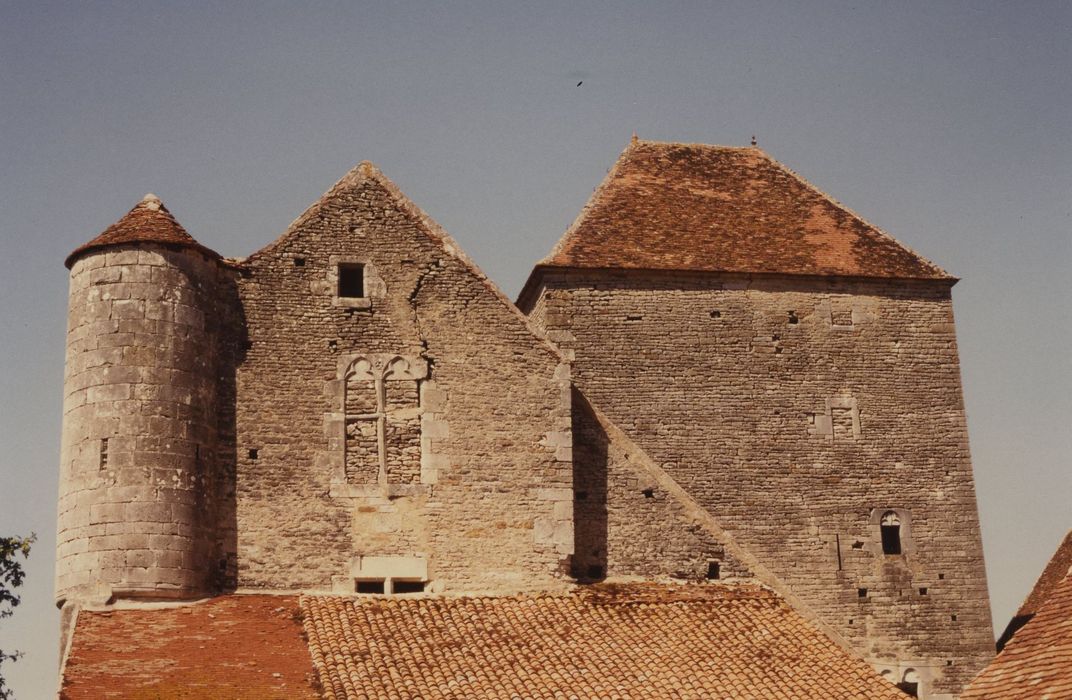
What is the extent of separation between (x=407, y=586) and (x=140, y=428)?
11.7 ft

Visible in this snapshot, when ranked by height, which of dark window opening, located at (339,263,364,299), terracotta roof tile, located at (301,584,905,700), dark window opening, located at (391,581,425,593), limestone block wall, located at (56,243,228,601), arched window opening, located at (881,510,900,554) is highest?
dark window opening, located at (339,263,364,299)

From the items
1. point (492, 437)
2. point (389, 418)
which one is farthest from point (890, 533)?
point (389, 418)

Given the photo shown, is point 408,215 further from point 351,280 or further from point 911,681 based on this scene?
point 911,681

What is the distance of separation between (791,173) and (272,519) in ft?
39.2

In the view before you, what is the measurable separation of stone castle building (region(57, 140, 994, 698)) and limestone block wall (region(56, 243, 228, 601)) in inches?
1.3

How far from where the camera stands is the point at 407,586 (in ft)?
59.8

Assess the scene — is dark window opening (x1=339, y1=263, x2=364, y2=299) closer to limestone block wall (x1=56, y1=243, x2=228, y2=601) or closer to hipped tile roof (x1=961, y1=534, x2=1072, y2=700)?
limestone block wall (x1=56, y1=243, x2=228, y2=601)

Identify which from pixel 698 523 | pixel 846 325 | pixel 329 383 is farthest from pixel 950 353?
pixel 329 383

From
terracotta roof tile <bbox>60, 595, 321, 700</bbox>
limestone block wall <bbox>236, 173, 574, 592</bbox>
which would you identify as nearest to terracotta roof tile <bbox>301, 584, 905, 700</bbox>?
terracotta roof tile <bbox>60, 595, 321, 700</bbox>

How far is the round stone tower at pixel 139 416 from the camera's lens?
1725 centimetres

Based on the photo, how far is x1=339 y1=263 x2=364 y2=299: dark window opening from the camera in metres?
19.3

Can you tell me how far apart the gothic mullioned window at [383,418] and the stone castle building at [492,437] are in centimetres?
3

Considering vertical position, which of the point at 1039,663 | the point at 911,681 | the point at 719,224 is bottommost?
the point at 911,681

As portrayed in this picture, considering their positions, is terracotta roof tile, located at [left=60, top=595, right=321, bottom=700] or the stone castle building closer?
terracotta roof tile, located at [left=60, top=595, right=321, bottom=700]
